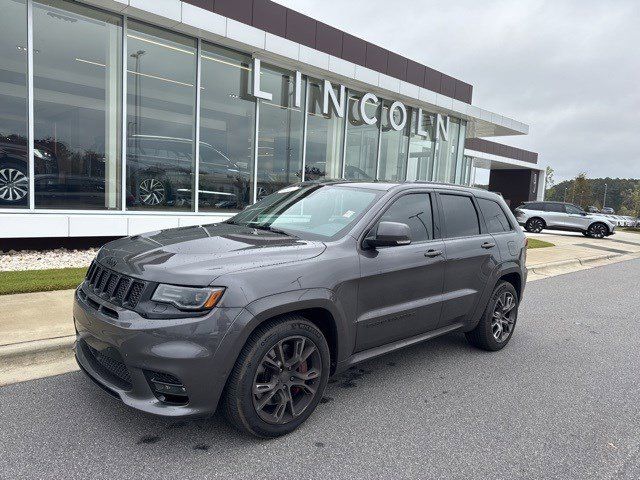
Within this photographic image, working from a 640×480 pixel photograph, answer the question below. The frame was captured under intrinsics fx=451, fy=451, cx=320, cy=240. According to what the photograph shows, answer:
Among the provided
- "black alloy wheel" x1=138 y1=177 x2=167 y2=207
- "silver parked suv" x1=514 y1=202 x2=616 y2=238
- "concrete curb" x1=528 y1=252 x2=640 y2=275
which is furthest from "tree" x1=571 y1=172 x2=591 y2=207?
"black alloy wheel" x1=138 y1=177 x2=167 y2=207

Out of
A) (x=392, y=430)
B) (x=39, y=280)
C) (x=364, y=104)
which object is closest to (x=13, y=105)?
(x=39, y=280)

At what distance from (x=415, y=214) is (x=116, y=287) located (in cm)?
252

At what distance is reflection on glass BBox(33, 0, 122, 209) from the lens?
832 cm

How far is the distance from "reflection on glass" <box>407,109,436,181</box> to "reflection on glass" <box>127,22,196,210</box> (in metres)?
8.42

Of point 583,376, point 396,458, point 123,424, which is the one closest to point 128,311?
point 123,424

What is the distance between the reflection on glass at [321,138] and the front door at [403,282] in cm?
902

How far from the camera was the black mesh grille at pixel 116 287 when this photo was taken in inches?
107

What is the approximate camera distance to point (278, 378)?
2951mm

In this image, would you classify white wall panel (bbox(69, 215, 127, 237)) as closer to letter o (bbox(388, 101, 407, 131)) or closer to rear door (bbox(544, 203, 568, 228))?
letter o (bbox(388, 101, 407, 131))

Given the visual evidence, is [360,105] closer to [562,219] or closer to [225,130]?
[225,130]

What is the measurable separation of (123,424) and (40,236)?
649 centimetres

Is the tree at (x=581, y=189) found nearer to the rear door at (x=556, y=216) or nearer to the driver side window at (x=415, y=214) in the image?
the rear door at (x=556, y=216)

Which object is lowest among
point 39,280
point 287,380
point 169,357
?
point 39,280

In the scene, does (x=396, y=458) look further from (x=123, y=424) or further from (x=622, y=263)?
(x=622, y=263)
